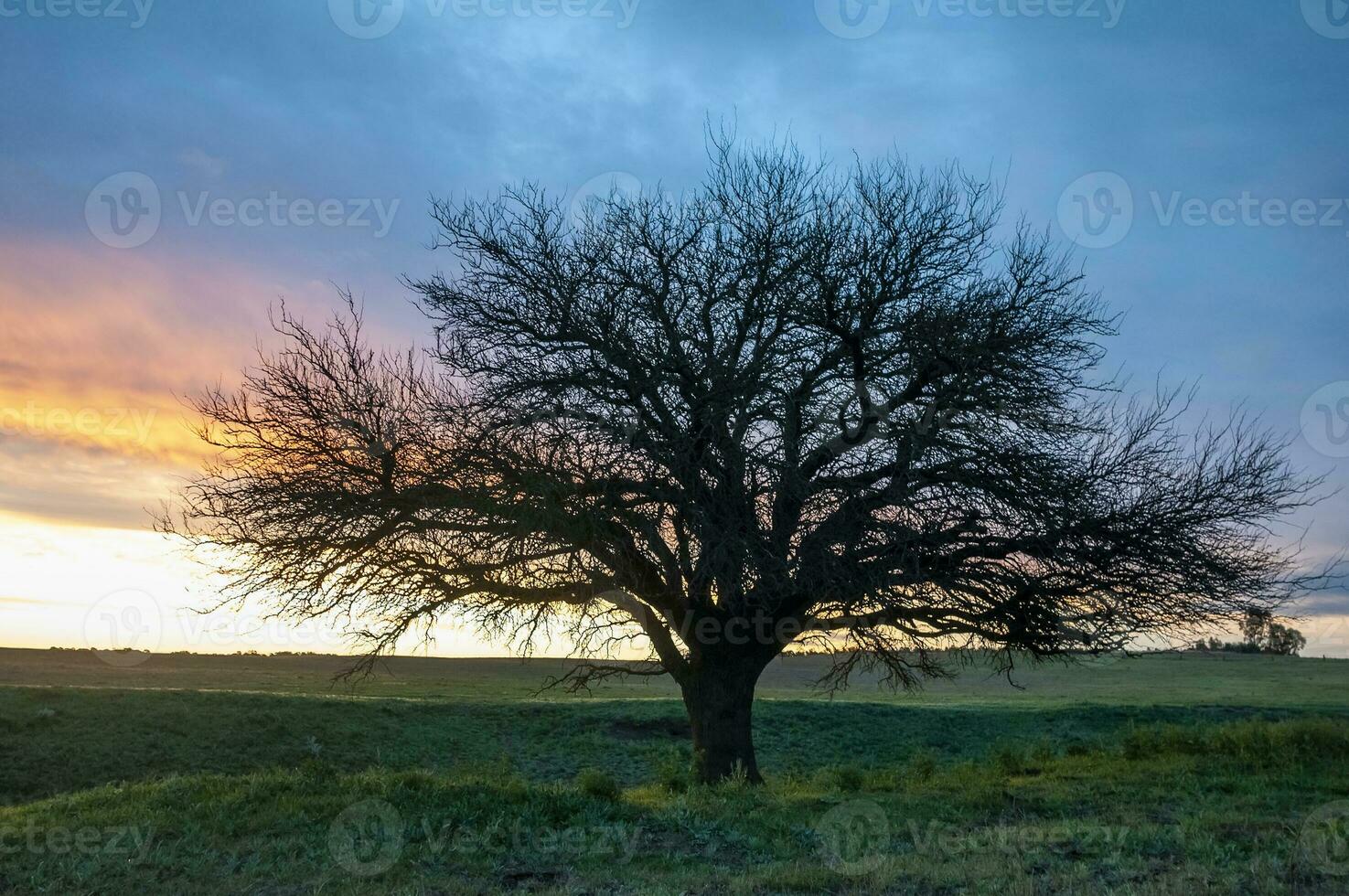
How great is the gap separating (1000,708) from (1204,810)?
29155mm

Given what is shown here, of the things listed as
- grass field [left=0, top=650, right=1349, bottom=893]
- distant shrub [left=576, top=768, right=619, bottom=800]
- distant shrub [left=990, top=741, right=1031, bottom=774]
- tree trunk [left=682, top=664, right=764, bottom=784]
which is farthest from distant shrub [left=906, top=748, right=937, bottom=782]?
distant shrub [left=576, top=768, right=619, bottom=800]

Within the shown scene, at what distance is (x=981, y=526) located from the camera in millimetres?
13867

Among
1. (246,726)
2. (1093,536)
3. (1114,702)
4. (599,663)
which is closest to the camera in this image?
(1093,536)

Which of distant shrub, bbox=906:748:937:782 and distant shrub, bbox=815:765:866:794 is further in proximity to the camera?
distant shrub, bbox=906:748:937:782

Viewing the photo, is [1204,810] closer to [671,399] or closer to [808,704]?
[671,399]

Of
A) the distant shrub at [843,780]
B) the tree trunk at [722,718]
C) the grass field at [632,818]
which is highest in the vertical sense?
the tree trunk at [722,718]

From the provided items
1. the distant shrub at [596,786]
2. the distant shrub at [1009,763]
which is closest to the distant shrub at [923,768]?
the distant shrub at [1009,763]

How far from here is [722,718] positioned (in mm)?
15219

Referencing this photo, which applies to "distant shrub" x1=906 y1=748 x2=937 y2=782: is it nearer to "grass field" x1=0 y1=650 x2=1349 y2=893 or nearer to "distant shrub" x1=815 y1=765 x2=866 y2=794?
"grass field" x1=0 y1=650 x2=1349 y2=893

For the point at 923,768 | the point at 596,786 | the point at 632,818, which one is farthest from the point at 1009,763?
the point at 632,818

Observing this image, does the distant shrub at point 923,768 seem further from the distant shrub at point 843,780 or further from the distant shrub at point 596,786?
the distant shrub at point 596,786

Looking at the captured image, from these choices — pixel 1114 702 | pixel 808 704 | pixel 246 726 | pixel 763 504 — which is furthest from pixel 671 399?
pixel 1114 702

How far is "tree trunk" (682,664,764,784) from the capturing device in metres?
15.2

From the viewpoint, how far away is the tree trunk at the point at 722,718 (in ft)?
49.7
